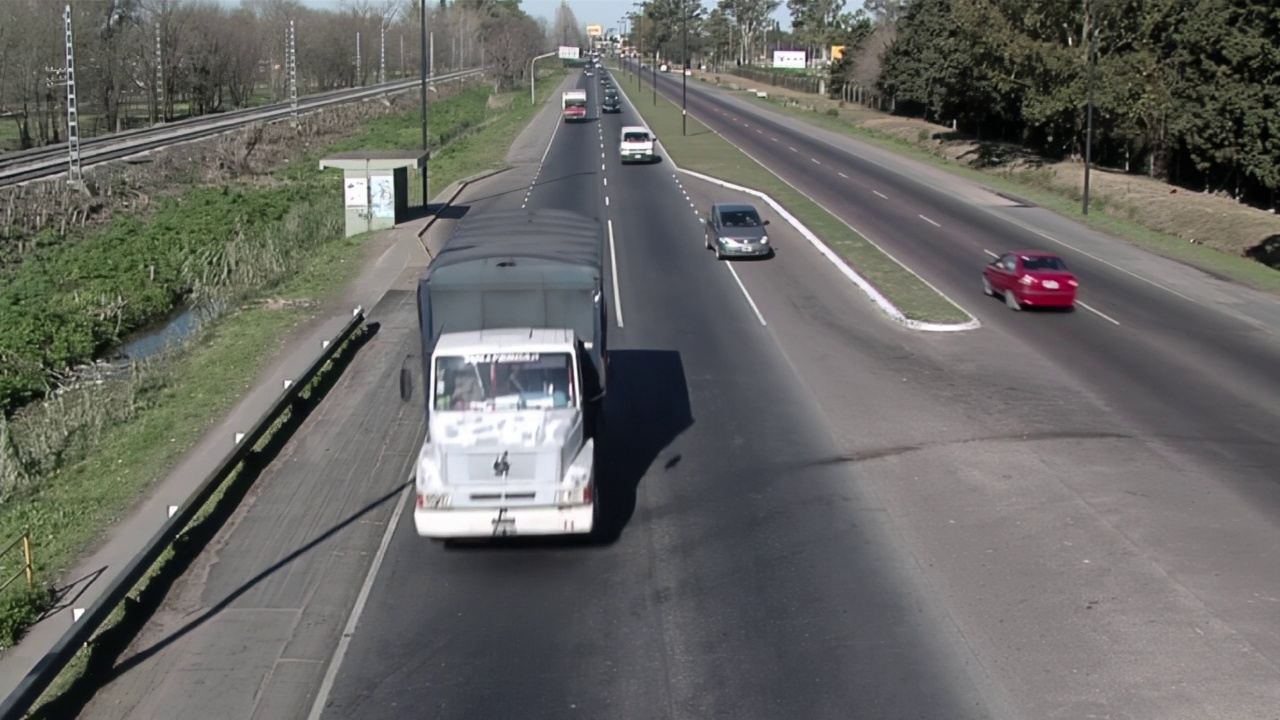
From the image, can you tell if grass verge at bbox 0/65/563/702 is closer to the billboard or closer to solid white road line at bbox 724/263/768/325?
solid white road line at bbox 724/263/768/325

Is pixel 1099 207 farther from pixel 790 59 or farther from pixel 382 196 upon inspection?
pixel 790 59

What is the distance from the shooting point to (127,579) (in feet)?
38.5

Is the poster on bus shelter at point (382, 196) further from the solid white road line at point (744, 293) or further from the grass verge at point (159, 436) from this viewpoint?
the solid white road line at point (744, 293)

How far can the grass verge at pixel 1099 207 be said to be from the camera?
34.9 metres

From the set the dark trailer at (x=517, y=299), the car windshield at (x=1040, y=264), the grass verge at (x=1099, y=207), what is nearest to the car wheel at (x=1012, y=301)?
the car windshield at (x=1040, y=264)

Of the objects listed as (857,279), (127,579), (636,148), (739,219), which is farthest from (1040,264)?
(636,148)

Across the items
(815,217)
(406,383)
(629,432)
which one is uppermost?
(406,383)

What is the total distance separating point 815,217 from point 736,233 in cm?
761

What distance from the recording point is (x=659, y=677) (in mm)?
10727

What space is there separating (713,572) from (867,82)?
290 ft

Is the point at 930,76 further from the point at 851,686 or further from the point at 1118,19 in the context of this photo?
the point at 851,686

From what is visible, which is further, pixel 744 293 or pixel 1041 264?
pixel 744 293

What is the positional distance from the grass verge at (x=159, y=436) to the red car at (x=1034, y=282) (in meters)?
16.0

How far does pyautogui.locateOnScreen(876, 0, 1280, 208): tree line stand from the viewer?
4303 cm
